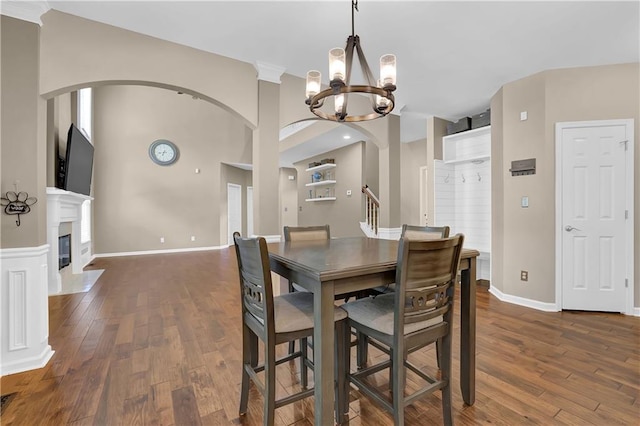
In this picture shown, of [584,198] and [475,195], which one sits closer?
[584,198]

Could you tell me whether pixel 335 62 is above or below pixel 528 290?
above

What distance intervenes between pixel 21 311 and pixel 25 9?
217cm

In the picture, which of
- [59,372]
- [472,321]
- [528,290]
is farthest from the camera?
[528,290]

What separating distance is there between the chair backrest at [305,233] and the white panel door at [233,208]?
21.0ft

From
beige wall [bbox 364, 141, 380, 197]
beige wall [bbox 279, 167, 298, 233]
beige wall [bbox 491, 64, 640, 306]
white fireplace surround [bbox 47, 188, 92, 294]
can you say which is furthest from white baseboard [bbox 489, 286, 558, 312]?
beige wall [bbox 279, 167, 298, 233]

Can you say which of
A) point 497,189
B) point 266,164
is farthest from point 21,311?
point 497,189

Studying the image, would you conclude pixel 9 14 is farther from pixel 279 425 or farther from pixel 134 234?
pixel 134 234

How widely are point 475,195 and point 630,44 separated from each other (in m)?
2.50

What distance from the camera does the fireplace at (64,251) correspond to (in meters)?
4.30

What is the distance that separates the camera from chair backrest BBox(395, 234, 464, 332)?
4.18 feet

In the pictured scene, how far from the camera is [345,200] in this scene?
733 centimetres

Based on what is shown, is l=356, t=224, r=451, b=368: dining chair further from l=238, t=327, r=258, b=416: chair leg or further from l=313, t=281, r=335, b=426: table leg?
l=238, t=327, r=258, b=416: chair leg

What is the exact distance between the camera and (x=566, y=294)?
3.34 m

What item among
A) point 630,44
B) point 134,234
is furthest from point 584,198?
point 134,234
